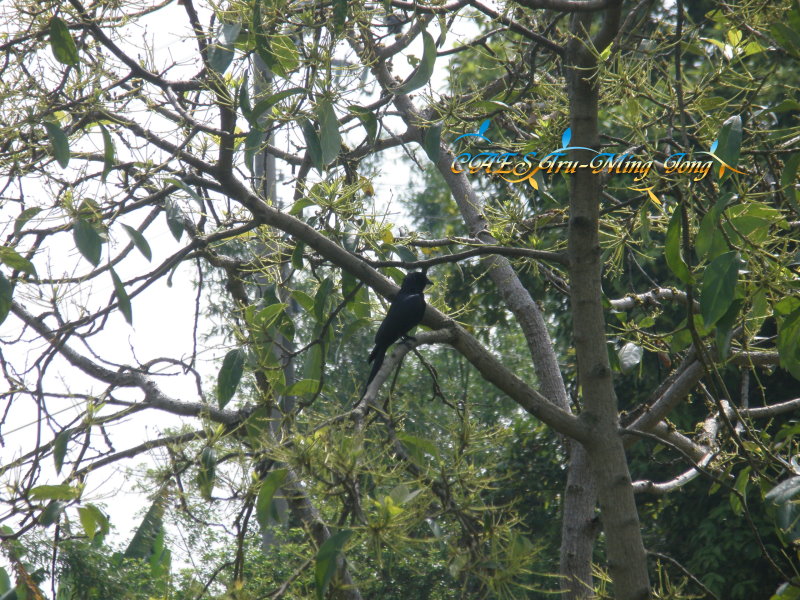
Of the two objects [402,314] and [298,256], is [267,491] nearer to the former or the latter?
[298,256]

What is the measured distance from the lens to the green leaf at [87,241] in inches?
78.0

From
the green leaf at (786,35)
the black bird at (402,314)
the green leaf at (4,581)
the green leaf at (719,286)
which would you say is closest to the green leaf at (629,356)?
the black bird at (402,314)

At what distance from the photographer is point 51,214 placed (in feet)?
7.38

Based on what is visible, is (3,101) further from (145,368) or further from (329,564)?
(329,564)

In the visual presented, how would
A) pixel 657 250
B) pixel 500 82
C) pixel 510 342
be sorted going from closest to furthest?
pixel 500 82 < pixel 657 250 < pixel 510 342

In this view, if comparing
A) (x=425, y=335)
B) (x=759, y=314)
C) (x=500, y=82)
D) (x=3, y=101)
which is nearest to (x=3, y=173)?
(x=3, y=101)

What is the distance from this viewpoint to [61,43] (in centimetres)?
226

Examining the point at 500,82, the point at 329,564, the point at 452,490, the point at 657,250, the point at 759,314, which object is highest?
the point at 657,250

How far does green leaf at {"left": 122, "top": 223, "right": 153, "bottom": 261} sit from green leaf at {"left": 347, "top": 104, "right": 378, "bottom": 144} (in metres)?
0.68

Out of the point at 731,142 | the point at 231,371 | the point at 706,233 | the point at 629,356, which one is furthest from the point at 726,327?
the point at 231,371

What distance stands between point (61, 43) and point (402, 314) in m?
1.32

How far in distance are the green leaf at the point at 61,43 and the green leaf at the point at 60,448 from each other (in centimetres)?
108

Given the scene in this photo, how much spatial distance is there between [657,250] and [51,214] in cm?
518

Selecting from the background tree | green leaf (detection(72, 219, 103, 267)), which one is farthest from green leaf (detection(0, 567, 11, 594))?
green leaf (detection(72, 219, 103, 267))
